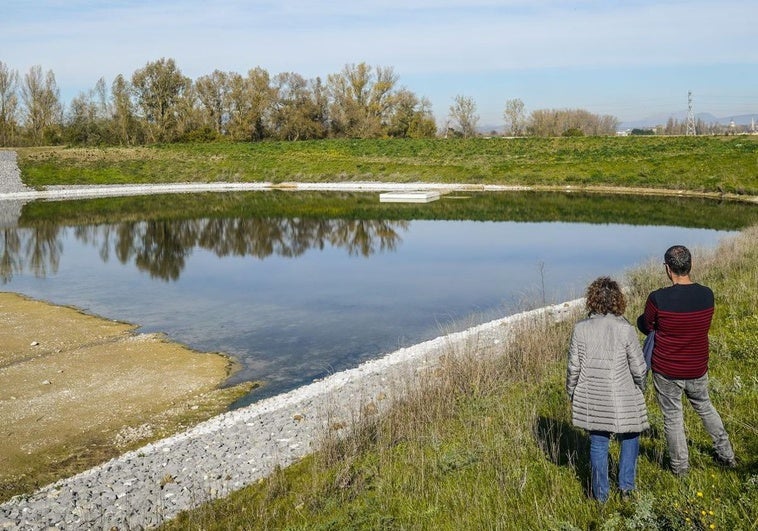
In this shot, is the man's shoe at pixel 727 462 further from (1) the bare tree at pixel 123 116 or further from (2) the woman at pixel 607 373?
(1) the bare tree at pixel 123 116

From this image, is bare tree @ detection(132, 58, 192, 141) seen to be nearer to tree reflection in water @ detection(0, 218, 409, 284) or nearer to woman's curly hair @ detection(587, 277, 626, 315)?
tree reflection in water @ detection(0, 218, 409, 284)

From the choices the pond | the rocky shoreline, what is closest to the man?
the rocky shoreline

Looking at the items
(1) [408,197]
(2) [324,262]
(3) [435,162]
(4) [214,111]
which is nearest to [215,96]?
(4) [214,111]

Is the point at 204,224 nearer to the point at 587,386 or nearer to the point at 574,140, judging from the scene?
the point at 587,386

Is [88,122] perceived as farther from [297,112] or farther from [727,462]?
[727,462]

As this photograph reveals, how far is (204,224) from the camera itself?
3089cm

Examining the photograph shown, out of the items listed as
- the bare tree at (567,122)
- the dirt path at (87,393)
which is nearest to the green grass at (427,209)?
the dirt path at (87,393)

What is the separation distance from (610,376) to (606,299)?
0.53m

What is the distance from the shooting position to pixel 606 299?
191 inches

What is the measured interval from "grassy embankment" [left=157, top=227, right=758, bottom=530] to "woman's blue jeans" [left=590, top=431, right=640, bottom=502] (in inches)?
4.6

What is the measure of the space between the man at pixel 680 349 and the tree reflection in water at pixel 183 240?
54.4 ft

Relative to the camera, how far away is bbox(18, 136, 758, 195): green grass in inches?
1670

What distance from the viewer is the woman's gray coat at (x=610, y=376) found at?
4.82 m

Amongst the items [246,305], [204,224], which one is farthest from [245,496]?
[204,224]
